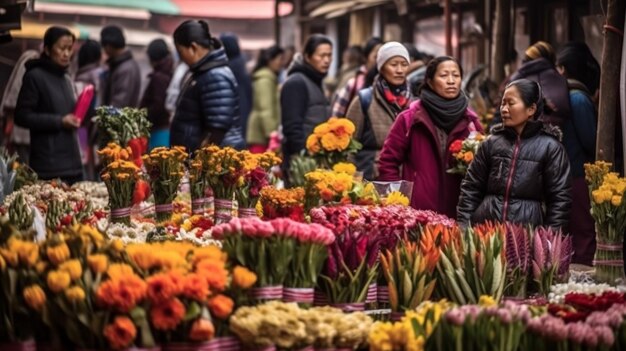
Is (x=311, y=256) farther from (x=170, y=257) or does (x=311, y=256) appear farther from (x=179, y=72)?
(x=179, y=72)

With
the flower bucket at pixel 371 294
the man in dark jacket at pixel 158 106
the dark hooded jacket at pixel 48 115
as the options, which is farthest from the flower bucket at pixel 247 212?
the man in dark jacket at pixel 158 106

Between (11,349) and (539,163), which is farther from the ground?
(539,163)

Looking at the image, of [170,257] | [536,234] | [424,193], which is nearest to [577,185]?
[424,193]

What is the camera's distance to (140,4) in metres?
27.7

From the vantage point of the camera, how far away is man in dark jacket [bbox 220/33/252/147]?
16.2 m

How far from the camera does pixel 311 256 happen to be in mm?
6000

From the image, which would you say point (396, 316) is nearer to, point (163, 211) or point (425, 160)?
point (163, 211)

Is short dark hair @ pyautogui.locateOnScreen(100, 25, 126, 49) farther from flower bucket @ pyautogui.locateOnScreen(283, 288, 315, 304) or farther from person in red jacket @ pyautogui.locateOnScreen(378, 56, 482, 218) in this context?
flower bucket @ pyautogui.locateOnScreen(283, 288, 315, 304)

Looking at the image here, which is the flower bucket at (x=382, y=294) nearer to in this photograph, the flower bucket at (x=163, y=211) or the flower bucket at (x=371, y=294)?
the flower bucket at (x=371, y=294)

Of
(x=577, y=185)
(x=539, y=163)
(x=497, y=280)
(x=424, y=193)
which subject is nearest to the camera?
(x=497, y=280)

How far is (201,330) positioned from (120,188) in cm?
343

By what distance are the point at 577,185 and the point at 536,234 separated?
3.44 meters

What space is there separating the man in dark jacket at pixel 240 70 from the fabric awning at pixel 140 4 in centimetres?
965

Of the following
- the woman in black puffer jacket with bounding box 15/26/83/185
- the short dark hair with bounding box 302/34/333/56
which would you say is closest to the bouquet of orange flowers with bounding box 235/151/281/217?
the woman in black puffer jacket with bounding box 15/26/83/185
